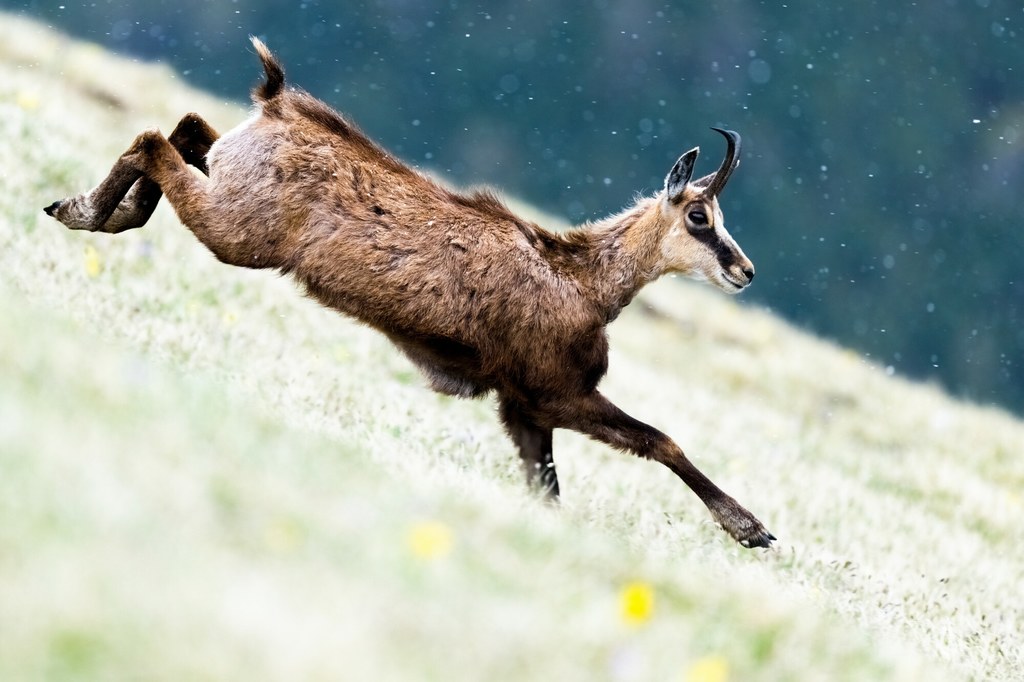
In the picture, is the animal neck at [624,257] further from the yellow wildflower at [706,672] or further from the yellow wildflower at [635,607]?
the yellow wildflower at [706,672]

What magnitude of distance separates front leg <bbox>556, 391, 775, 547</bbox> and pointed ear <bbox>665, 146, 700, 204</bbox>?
4.00ft

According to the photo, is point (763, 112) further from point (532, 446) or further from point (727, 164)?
point (532, 446)

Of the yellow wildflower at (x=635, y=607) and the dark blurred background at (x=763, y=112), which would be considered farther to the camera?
the dark blurred background at (x=763, y=112)

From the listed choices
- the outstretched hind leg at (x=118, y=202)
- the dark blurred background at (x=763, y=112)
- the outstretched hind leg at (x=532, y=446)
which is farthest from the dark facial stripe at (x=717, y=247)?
the dark blurred background at (x=763, y=112)

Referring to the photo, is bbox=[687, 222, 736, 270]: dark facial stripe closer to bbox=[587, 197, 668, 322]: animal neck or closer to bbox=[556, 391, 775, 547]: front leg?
bbox=[587, 197, 668, 322]: animal neck

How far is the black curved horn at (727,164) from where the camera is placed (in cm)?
722

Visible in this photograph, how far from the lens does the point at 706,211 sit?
7.60m

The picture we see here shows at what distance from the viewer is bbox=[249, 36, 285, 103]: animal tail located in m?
7.34

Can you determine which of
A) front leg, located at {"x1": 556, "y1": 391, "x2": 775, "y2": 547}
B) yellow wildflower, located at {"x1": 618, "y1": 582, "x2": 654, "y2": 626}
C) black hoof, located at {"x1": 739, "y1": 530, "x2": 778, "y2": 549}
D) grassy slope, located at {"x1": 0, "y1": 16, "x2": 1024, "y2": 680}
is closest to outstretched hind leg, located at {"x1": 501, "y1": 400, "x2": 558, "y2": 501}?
grassy slope, located at {"x1": 0, "y1": 16, "x2": 1024, "y2": 680}

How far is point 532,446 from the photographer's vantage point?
25.1ft

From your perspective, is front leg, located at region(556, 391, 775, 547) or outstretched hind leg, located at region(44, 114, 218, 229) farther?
outstretched hind leg, located at region(44, 114, 218, 229)

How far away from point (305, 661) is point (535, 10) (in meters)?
42.5

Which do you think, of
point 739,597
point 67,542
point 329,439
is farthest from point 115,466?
point 739,597

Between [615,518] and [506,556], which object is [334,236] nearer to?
[615,518]
